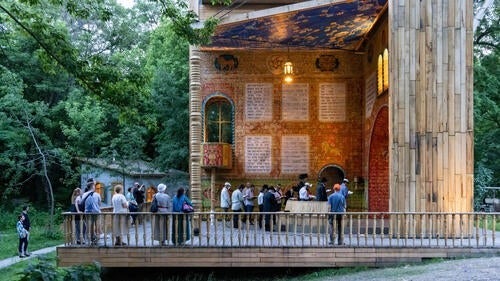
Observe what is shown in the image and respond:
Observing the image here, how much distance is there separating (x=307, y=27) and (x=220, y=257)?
28.4ft

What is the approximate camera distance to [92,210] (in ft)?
43.5

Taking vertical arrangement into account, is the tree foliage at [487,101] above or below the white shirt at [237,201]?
above

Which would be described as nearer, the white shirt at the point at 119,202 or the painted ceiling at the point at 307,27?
the white shirt at the point at 119,202

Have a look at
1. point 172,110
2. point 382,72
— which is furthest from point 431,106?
point 172,110

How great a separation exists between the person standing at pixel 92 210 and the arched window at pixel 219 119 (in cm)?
974

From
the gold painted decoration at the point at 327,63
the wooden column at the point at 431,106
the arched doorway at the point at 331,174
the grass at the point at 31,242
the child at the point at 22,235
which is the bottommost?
the grass at the point at 31,242

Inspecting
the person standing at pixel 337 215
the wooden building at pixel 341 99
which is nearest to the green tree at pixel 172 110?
the wooden building at pixel 341 99

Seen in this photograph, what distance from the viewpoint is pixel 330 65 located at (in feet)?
74.3

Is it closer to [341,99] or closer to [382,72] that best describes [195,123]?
[341,99]

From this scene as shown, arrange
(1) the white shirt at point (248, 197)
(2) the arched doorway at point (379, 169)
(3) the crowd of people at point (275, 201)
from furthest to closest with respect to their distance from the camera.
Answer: (2) the arched doorway at point (379, 169) → (1) the white shirt at point (248, 197) → (3) the crowd of people at point (275, 201)

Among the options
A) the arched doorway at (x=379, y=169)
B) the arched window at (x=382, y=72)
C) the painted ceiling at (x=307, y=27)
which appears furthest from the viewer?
the arched doorway at (x=379, y=169)

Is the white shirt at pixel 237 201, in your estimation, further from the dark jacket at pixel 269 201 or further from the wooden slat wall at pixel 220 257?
the wooden slat wall at pixel 220 257


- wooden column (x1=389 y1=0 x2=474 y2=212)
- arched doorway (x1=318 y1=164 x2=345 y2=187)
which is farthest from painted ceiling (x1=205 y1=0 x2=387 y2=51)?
arched doorway (x1=318 y1=164 x2=345 y2=187)

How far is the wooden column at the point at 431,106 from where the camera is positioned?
14812mm
